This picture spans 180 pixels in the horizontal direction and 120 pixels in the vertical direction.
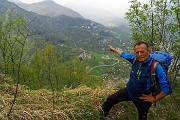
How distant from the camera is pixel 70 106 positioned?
6.18 metres

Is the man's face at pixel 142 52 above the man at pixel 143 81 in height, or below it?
above

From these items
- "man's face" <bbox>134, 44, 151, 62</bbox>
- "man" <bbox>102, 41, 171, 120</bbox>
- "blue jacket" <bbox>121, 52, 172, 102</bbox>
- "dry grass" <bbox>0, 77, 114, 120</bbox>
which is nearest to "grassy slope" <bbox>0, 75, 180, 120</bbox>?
"dry grass" <bbox>0, 77, 114, 120</bbox>

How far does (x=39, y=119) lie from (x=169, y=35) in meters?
6.32

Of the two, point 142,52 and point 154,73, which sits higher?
point 142,52

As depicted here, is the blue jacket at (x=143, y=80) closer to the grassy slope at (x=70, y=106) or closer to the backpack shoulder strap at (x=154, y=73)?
the backpack shoulder strap at (x=154, y=73)

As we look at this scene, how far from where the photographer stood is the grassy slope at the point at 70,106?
5320 millimetres


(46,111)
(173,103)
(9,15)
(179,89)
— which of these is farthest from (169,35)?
(9,15)

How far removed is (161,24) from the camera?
9.70m

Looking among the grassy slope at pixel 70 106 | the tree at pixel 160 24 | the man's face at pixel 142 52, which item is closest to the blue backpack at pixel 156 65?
the man's face at pixel 142 52

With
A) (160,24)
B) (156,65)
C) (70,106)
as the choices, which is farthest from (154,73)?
(160,24)

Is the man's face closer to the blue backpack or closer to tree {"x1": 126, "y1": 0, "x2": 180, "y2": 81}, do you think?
the blue backpack

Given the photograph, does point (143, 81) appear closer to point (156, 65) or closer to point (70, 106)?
point (156, 65)

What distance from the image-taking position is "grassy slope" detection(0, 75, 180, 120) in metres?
5.32

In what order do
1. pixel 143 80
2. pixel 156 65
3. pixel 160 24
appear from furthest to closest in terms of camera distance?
pixel 160 24
pixel 143 80
pixel 156 65
